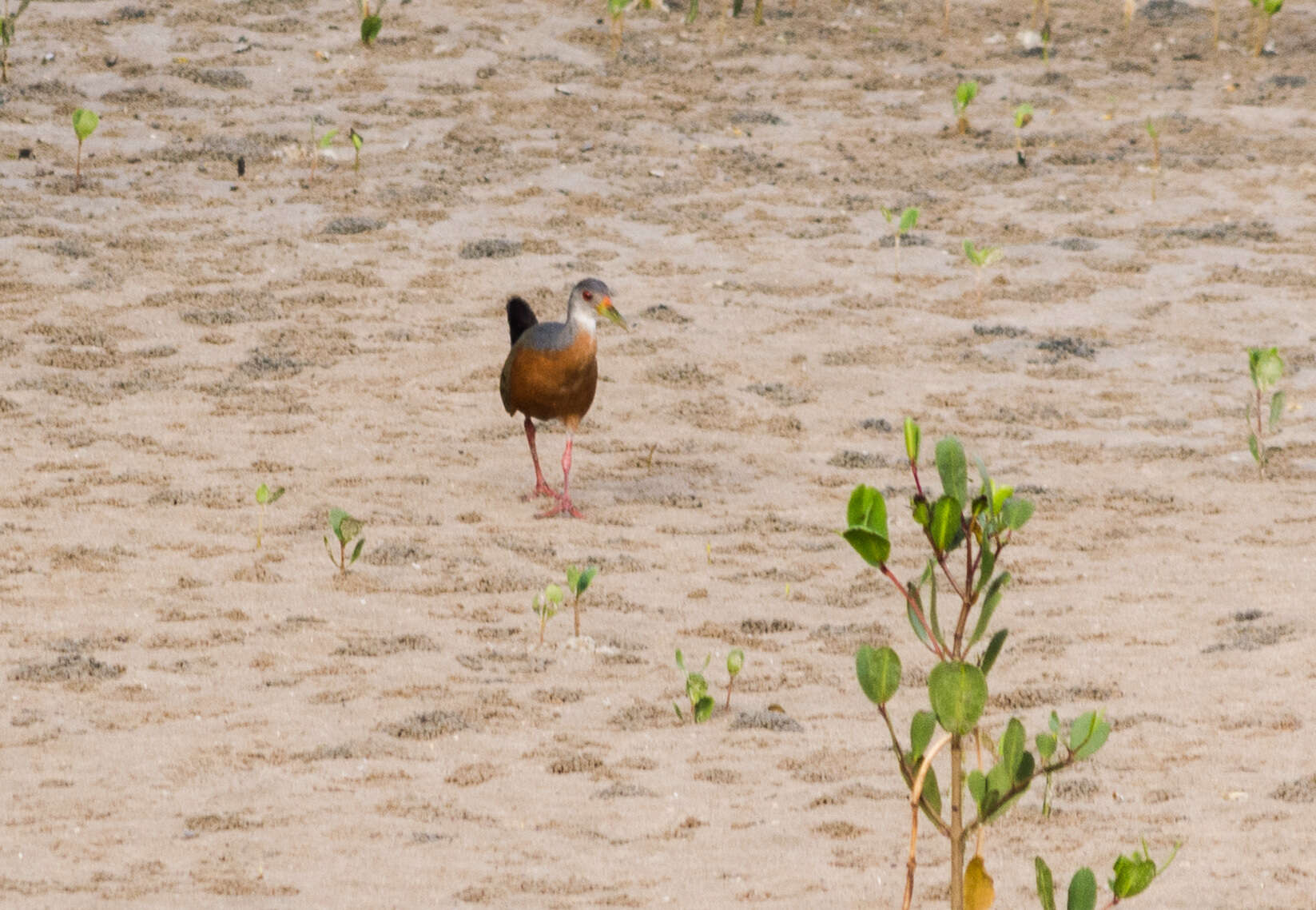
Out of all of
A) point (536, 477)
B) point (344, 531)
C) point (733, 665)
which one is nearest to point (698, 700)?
point (733, 665)

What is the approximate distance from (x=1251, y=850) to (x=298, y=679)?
2.66 m

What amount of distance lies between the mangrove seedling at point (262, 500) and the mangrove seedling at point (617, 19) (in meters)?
6.73

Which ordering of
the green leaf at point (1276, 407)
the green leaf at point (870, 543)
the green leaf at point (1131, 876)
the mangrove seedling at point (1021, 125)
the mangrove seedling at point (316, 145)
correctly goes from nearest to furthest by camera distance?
the green leaf at point (870, 543), the green leaf at point (1131, 876), the green leaf at point (1276, 407), the mangrove seedling at point (316, 145), the mangrove seedling at point (1021, 125)

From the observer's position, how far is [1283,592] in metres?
5.54

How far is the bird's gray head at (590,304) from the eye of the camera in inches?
277

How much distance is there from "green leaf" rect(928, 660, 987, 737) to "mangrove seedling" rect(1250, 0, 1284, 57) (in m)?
11.7

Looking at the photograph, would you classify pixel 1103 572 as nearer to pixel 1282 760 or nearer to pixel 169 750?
pixel 1282 760

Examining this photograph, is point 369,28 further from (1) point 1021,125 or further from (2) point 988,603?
(2) point 988,603

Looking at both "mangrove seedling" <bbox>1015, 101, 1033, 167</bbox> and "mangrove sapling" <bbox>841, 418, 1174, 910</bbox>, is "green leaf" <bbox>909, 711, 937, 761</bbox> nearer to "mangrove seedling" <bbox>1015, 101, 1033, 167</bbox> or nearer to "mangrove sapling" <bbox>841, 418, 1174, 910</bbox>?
"mangrove sapling" <bbox>841, 418, 1174, 910</bbox>

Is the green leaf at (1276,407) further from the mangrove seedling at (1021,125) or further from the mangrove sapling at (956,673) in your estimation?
the mangrove seedling at (1021,125)

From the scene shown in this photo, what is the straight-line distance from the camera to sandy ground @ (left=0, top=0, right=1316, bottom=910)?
3.98m

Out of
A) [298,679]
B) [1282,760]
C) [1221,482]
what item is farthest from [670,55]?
[1282,760]

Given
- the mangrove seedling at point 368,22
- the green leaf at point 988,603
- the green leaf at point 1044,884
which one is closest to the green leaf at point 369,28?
the mangrove seedling at point 368,22

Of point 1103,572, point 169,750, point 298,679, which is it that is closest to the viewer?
point 169,750
